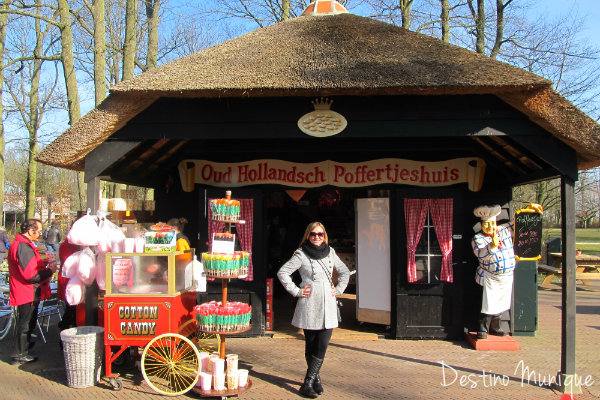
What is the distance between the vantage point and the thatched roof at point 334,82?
17.2 feet

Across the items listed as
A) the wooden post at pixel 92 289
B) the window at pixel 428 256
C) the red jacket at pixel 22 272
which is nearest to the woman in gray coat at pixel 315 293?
the wooden post at pixel 92 289

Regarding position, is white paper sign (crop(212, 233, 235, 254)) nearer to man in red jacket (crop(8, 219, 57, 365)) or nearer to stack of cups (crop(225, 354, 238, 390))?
stack of cups (crop(225, 354, 238, 390))

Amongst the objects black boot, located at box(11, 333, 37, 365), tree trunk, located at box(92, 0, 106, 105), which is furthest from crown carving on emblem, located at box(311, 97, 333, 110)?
tree trunk, located at box(92, 0, 106, 105)

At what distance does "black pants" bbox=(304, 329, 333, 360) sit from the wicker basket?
7.67 ft

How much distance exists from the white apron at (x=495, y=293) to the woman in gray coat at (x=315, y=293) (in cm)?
304

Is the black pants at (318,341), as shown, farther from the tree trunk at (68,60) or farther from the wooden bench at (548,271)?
the tree trunk at (68,60)

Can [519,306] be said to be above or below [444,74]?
below

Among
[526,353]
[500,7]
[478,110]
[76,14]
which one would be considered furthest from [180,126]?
[500,7]

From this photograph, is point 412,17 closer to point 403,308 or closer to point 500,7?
point 500,7

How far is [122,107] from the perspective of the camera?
18.5 feet

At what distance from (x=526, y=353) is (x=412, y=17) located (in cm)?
1430

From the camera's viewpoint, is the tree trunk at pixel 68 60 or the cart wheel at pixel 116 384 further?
the tree trunk at pixel 68 60

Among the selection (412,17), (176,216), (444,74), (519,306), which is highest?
(412,17)

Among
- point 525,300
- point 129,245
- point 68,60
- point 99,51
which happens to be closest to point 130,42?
point 99,51
